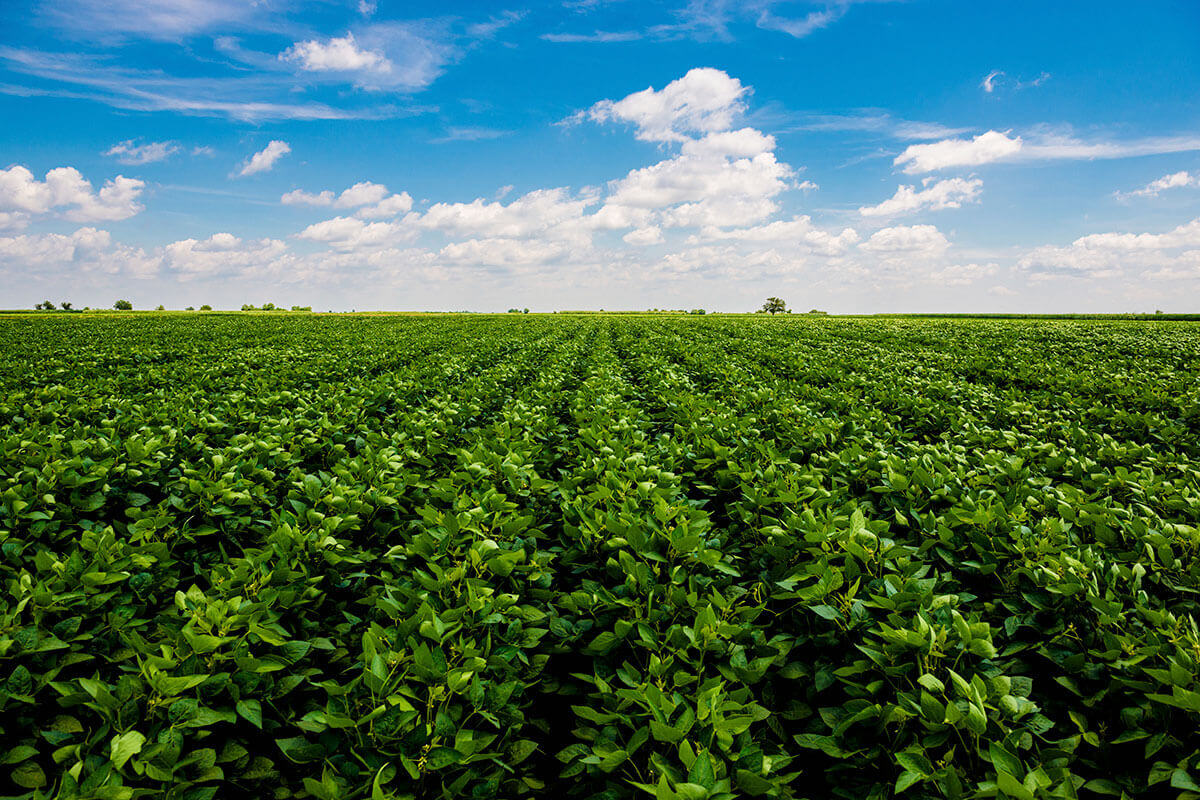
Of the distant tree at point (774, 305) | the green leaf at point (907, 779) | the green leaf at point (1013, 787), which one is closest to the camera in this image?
the green leaf at point (1013, 787)

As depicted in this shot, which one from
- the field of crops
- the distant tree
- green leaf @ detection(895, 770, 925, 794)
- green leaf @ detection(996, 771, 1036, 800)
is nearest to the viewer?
green leaf @ detection(996, 771, 1036, 800)

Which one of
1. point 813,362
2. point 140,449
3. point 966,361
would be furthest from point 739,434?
point 966,361

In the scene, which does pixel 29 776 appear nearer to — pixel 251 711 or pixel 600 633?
pixel 251 711

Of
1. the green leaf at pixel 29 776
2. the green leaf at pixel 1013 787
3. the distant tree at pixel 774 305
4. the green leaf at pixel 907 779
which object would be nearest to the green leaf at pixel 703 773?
the green leaf at pixel 907 779

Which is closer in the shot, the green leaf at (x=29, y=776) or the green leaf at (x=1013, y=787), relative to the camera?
the green leaf at (x=1013, y=787)

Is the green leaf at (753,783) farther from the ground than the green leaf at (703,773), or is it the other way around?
the green leaf at (703,773)

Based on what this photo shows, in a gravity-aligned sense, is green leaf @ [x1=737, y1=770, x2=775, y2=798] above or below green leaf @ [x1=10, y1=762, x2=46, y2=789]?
above

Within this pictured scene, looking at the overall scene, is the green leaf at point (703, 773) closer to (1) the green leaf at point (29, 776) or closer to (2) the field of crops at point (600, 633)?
(2) the field of crops at point (600, 633)

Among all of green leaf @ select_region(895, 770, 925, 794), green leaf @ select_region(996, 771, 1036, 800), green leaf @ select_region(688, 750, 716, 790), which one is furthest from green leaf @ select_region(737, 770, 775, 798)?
green leaf @ select_region(996, 771, 1036, 800)

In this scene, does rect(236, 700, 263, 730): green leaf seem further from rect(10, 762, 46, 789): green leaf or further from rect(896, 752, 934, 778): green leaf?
rect(896, 752, 934, 778): green leaf

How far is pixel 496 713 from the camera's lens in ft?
7.63

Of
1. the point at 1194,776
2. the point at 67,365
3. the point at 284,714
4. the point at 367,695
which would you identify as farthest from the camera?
the point at 67,365

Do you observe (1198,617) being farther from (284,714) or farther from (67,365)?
(67,365)

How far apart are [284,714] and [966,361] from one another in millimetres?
19545
